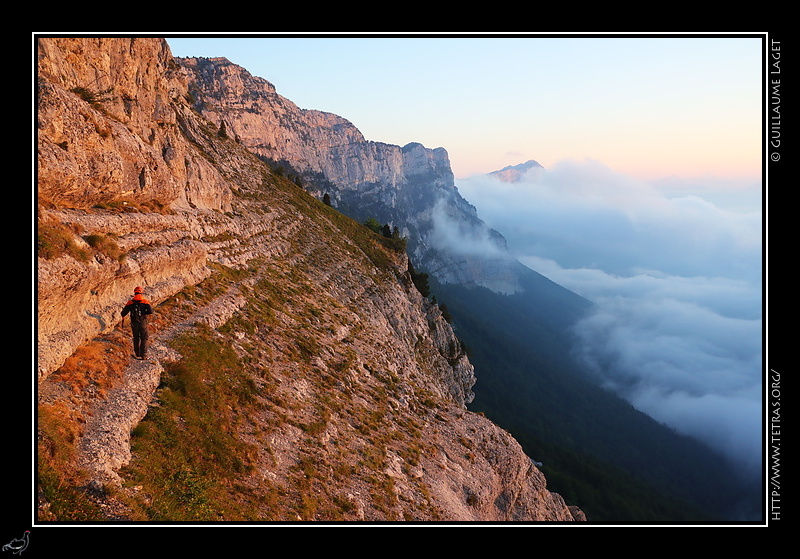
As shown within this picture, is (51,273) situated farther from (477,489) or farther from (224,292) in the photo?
(477,489)

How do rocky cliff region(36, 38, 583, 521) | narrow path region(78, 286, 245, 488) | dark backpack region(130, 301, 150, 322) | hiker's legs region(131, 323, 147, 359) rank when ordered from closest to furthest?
narrow path region(78, 286, 245, 488) → rocky cliff region(36, 38, 583, 521) → dark backpack region(130, 301, 150, 322) → hiker's legs region(131, 323, 147, 359)

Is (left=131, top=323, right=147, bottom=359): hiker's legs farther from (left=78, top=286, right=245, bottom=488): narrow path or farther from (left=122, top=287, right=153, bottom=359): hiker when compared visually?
(left=78, top=286, right=245, bottom=488): narrow path

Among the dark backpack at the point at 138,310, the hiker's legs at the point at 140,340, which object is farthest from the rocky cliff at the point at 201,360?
the dark backpack at the point at 138,310

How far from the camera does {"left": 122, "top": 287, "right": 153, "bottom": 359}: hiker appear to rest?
49.0ft

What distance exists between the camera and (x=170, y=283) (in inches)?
899

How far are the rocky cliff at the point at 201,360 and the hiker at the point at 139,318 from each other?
0.59 meters

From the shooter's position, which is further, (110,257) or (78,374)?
(110,257)
